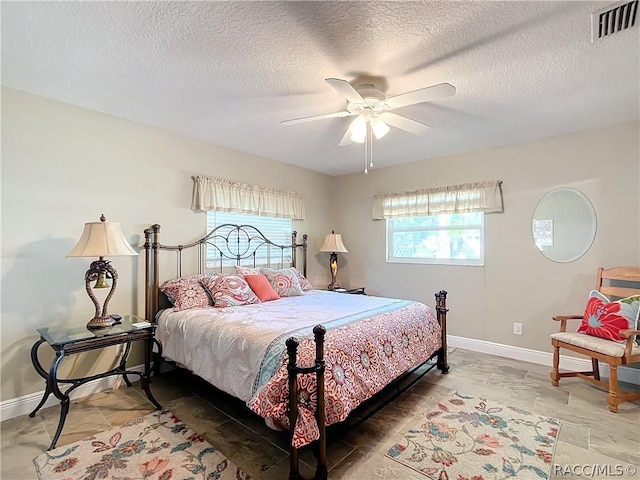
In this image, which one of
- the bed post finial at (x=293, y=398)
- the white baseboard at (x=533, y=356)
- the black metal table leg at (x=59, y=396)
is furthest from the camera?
the white baseboard at (x=533, y=356)

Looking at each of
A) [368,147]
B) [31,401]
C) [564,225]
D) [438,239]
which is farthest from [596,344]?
[31,401]

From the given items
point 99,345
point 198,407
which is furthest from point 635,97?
point 99,345

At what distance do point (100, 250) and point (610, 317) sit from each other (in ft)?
13.9

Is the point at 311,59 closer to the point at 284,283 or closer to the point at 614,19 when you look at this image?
the point at 614,19

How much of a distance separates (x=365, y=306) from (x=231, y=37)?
92.9 inches

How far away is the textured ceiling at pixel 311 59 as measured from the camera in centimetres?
168

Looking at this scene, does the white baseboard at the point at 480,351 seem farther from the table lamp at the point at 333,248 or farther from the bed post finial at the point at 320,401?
the bed post finial at the point at 320,401

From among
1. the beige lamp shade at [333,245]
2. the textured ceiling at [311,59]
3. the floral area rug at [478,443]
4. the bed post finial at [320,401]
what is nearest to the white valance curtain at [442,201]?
the beige lamp shade at [333,245]

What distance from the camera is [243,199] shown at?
4.04 meters

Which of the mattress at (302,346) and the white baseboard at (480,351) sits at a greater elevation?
the mattress at (302,346)

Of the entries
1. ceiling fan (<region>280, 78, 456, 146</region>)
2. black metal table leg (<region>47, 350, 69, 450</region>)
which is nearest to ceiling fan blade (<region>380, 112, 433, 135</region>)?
ceiling fan (<region>280, 78, 456, 146</region>)

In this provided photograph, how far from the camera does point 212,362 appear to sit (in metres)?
2.37

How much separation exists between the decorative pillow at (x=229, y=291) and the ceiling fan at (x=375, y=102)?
1.75 m

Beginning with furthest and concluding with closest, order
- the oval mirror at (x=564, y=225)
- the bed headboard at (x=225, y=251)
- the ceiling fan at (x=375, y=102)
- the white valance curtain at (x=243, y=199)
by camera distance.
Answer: the white valance curtain at (x=243, y=199), the oval mirror at (x=564, y=225), the bed headboard at (x=225, y=251), the ceiling fan at (x=375, y=102)
